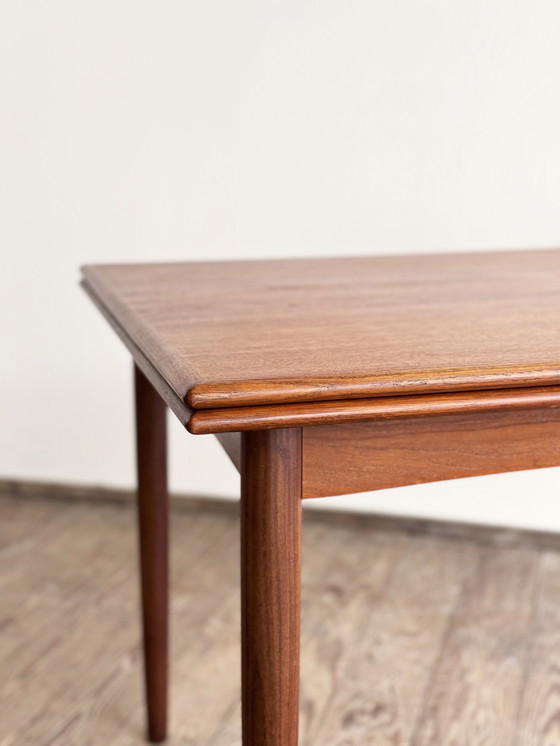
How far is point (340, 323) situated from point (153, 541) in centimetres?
59

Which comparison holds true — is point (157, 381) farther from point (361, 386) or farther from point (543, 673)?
point (543, 673)

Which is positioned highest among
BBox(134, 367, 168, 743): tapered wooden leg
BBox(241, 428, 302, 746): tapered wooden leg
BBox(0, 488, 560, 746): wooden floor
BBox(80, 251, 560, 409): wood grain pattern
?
BBox(80, 251, 560, 409): wood grain pattern

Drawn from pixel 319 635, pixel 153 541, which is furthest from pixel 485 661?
pixel 153 541

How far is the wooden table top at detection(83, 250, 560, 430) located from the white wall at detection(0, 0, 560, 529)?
0.75 meters

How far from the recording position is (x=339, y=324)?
0.99 m

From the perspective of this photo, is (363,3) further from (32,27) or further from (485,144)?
(32,27)

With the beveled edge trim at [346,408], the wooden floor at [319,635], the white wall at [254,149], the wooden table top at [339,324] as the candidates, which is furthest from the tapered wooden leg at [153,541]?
the white wall at [254,149]

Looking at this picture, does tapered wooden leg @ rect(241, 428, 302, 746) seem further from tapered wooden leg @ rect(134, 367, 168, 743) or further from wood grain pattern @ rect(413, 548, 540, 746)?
wood grain pattern @ rect(413, 548, 540, 746)

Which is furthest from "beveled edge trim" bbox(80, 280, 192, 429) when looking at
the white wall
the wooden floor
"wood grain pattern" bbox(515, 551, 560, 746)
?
the white wall

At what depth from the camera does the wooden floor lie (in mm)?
1589

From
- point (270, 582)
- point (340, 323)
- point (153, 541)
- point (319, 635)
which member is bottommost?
point (319, 635)

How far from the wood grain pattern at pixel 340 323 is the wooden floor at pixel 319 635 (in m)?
0.74

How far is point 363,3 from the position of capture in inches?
84.9

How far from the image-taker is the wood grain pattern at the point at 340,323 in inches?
30.1
